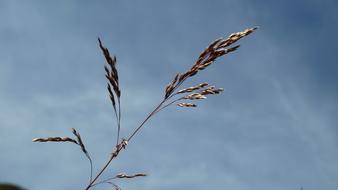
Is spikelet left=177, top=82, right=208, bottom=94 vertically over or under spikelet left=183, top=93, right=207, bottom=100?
over

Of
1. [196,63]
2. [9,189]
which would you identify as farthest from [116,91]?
[9,189]

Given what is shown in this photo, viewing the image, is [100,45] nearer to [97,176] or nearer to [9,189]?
[97,176]

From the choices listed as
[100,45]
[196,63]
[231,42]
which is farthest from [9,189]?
[231,42]

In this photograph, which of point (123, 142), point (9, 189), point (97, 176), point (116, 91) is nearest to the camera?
point (97, 176)

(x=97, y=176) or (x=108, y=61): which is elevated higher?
(x=108, y=61)

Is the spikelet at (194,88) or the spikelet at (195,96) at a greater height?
the spikelet at (194,88)

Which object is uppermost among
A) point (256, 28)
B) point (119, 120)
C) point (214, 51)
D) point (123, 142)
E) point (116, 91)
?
point (256, 28)

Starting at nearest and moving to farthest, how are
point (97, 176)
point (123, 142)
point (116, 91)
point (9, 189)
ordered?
point (97, 176), point (123, 142), point (116, 91), point (9, 189)

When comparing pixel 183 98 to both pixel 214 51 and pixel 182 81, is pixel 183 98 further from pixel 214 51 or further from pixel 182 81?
pixel 214 51

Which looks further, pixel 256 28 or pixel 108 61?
pixel 256 28
